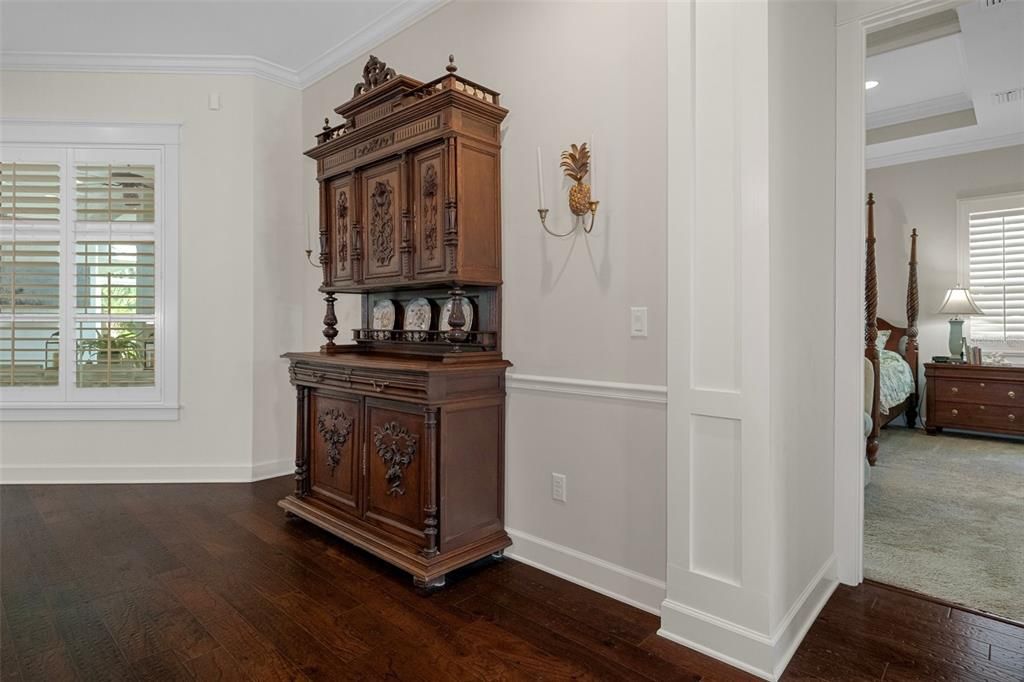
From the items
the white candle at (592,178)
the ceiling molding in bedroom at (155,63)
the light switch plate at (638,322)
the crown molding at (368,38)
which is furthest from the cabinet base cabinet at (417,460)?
the ceiling molding in bedroom at (155,63)

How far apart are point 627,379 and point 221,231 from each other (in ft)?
10.7

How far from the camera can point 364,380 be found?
2.79m

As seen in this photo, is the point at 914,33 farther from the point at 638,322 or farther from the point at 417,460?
the point at 417,460

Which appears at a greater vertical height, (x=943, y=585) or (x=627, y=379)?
(x=627, y=379)

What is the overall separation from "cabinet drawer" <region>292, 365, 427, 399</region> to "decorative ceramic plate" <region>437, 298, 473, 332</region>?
0.43 metres

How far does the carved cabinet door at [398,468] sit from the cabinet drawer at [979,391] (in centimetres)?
533

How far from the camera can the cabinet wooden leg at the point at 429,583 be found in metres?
2.39

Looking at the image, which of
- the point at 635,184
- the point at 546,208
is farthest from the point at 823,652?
the point at 546,208

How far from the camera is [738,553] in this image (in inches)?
→ 75.5

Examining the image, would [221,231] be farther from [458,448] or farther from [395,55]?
[458,448]

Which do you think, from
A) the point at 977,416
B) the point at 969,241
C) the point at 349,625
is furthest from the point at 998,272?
the point at 349,625

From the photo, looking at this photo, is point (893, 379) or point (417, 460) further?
point (893, 379)

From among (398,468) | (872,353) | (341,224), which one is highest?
(341,224)

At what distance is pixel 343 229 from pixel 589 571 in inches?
88.6
